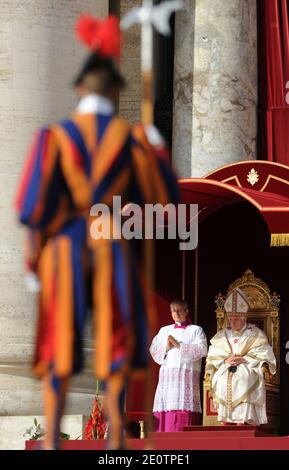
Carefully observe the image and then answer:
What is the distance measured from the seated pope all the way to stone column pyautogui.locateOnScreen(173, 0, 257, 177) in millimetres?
2902

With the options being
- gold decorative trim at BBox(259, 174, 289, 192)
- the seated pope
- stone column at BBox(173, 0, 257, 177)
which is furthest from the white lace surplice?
stone column at BBox(173, 0, 257, 177)

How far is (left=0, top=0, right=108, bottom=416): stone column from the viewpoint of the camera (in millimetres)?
16422

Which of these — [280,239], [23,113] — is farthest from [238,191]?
[23,113]

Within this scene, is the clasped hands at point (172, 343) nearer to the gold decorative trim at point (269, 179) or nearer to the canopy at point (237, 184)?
the canopy at point (237, 184)

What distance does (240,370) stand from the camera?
15672mm

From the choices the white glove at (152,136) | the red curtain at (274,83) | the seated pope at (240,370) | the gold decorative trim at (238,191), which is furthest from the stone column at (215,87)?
the white glove at (152,136)

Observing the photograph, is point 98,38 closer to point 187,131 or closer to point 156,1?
point 187,131

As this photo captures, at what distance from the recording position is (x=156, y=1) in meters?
19.4

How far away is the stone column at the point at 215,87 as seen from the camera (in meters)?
18.1

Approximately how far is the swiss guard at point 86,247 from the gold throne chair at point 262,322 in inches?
352

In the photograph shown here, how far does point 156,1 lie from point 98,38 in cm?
1220

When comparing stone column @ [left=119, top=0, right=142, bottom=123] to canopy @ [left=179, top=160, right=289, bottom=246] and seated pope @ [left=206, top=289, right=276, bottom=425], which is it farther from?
seated pope @ [left=206, top=289, right=276, bottom=425]

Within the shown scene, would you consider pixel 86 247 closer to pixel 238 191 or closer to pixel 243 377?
pixel 238 191
